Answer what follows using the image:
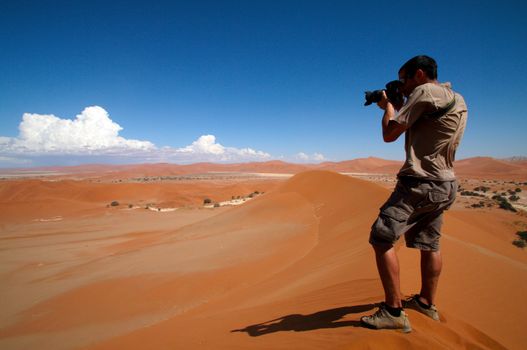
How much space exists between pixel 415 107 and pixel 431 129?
231mm

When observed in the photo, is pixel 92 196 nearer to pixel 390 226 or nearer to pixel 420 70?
pixel 390 226

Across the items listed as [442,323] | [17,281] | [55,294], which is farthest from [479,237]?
[17,281]

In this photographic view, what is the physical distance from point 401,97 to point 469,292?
2180 millimetres

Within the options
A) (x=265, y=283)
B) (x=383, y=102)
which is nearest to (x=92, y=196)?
(x=265, y=283)

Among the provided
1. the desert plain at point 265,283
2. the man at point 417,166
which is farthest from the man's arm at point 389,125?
the desert plain at point 265,283

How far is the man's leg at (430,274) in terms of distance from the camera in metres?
2.29

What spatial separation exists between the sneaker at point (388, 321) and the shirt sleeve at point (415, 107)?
1336mm

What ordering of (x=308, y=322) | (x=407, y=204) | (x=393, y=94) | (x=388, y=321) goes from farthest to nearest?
(x=308, y=322) < (x=393, y=94) < (x=407, y=204) < (x=388, y=321)

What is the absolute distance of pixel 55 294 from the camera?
6035 millimetres

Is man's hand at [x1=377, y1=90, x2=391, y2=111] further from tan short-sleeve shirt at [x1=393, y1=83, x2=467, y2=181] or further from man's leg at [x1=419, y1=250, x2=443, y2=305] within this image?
man's leg at [x1=419, y1=250, x2=443, y2=305]

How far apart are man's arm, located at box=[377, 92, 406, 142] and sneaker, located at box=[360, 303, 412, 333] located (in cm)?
125

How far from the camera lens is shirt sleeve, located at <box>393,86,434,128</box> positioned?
198cm

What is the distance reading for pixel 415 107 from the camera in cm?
199

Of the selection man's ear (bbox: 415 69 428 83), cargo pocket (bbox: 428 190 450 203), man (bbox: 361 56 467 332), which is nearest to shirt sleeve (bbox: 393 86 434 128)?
man (bbox: 361 56 467 332)
